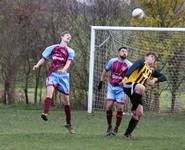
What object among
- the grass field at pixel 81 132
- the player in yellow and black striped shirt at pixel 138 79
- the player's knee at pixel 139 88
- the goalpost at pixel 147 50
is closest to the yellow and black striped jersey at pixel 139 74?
the player in yellow and black striped shirt at pixel 138 79

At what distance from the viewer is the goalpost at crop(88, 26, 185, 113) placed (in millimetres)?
17359

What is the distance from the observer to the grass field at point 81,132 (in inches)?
382

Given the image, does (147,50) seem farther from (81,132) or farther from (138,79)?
(138,79)

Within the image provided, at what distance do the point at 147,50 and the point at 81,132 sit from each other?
6122mm

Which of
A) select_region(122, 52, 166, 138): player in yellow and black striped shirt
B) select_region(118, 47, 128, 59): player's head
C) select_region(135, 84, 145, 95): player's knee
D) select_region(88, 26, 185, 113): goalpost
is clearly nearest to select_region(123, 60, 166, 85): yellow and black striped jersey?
select_region(122, 52, 166, 138): player in yellow and black striped shirt

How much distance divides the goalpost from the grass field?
0.59m

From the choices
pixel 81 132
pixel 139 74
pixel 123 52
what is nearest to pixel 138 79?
pixel 139 74

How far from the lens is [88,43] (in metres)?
19.3

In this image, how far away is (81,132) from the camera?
39.8 ft

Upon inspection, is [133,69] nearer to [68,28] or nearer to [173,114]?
[173,114]

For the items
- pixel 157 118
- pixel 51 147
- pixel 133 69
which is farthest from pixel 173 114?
pixel 51 147

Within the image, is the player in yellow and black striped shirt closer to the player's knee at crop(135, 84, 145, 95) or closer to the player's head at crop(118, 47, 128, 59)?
the player's knee at crop(135, 84, 145, 95)

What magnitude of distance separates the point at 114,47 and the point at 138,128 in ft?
14.5

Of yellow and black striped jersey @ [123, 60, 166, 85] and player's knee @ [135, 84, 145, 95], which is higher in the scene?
yellow and black striped jersey @ [123, 60, 166, 85]
